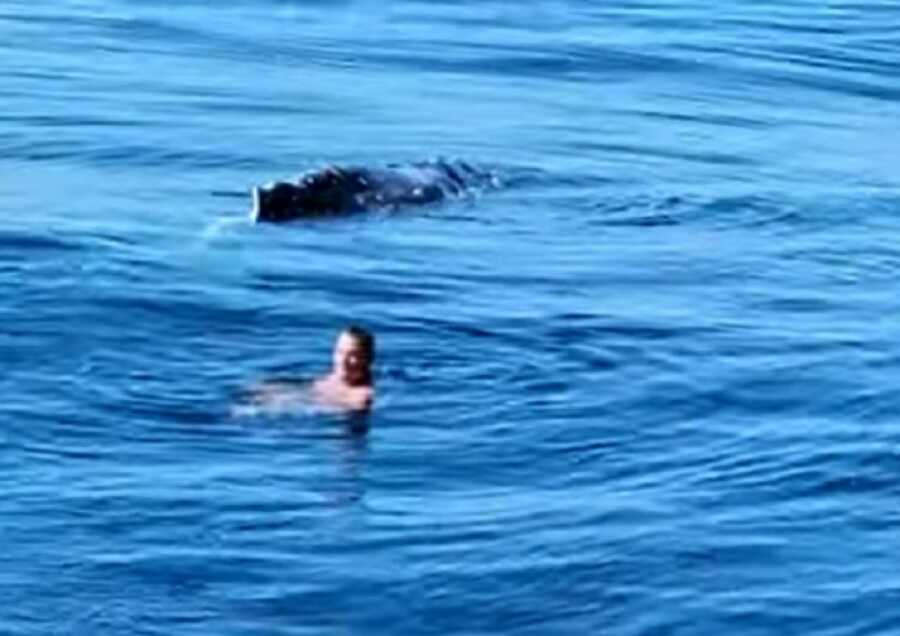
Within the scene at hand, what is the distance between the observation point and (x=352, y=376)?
21.1 m

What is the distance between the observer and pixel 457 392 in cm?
2178

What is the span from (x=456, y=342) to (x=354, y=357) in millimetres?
2269

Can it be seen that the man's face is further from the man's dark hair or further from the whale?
the whale

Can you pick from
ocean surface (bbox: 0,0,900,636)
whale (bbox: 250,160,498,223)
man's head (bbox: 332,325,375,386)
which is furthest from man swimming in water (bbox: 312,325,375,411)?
whale (bbox: 250,160,498,223)

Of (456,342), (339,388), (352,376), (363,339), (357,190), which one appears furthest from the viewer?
(357,190)

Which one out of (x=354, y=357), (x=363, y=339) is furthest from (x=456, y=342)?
(x=354, y=357)

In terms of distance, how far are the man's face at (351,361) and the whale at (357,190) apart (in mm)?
5239

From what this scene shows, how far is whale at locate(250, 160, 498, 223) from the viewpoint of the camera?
2650 centimetres

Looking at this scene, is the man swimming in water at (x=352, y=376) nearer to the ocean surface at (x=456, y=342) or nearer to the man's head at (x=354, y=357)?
the man's head at (x=354, y=357)

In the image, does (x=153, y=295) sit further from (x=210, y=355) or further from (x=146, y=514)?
(x=146, y=514)

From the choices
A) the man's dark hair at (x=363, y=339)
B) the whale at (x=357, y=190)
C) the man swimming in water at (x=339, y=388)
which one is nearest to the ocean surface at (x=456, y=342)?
the man swimming in water at (x=339, y=388)

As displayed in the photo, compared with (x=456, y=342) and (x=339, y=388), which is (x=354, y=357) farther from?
(x=456, y=342)

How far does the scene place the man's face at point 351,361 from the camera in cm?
2089

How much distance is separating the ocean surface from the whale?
0.84 feet
